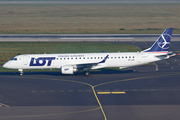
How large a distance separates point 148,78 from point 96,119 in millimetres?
19508

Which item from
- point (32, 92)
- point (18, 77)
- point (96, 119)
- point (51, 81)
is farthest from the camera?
point (18, 77)

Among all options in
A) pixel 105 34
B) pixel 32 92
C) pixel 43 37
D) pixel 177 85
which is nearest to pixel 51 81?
pixel 32 92

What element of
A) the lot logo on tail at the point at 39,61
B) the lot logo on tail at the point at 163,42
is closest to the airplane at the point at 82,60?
the lot logo on tail at the point at 39,61

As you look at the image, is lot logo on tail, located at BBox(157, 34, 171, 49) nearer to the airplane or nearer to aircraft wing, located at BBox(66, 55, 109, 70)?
the airplane

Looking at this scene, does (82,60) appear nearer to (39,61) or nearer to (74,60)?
(74,60)

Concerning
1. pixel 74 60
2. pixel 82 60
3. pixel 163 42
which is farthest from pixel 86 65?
pixel 163 42

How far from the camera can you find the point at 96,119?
2597 cm

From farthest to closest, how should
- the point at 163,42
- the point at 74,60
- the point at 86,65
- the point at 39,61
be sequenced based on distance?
the point at 163,42, the point at 74,60, the point at 39,61, the point at 86,65

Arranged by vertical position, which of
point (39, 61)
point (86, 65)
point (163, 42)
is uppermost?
point (163, 42)

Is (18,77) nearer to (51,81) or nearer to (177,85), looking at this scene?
(51,81)

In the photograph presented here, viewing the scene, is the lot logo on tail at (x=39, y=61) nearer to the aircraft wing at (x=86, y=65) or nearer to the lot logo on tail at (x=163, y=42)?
the aircraft wing at (x=86, y=65)

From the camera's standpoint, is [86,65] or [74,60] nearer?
[86,65]

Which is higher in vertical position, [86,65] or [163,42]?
[163,42]

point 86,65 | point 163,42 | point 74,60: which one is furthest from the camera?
point 163,42
